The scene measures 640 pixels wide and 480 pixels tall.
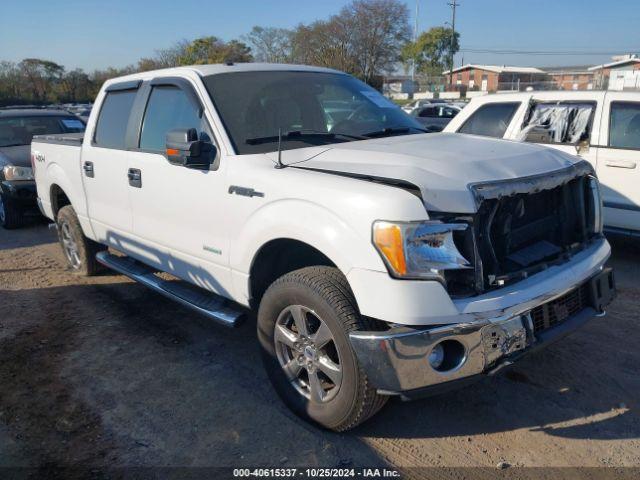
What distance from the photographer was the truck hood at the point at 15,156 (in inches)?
328

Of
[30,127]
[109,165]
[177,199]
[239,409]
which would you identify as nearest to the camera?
[239,409]

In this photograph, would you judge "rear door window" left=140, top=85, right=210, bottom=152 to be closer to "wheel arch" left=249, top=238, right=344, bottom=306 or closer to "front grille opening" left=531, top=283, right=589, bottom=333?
"wheel arch" left=249, top=238, right=344, bottom=306

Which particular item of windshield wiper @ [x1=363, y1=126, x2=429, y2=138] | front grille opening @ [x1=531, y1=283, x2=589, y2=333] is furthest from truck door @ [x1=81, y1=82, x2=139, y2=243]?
front grille opening @ [x1=531, y1=283, x2=589, y2=333]

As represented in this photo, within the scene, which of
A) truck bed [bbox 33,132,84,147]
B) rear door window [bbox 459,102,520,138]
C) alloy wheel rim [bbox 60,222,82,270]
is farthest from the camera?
rear door window [bbox 459,102,520,138]

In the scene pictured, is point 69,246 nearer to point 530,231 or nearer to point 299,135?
point 299,135

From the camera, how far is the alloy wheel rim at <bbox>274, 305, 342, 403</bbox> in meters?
2.94

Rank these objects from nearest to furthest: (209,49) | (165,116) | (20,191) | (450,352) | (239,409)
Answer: (450,352) < (239,409) < (165,116) < (20,191) < (209,49)

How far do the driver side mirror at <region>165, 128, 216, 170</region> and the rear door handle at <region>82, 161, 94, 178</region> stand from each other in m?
1.69

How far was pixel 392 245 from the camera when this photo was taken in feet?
8.25

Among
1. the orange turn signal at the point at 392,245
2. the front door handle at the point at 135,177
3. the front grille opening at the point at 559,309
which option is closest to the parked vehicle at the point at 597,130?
the front grille opening at the point at 559,309

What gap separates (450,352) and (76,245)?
4.56 m

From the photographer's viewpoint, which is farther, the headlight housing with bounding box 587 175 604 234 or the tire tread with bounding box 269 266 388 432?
the headlight housing with bounding box 587 175 604 234

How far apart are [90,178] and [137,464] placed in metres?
2.99

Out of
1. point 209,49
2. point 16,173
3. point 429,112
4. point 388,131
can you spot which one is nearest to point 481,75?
point 209,49
